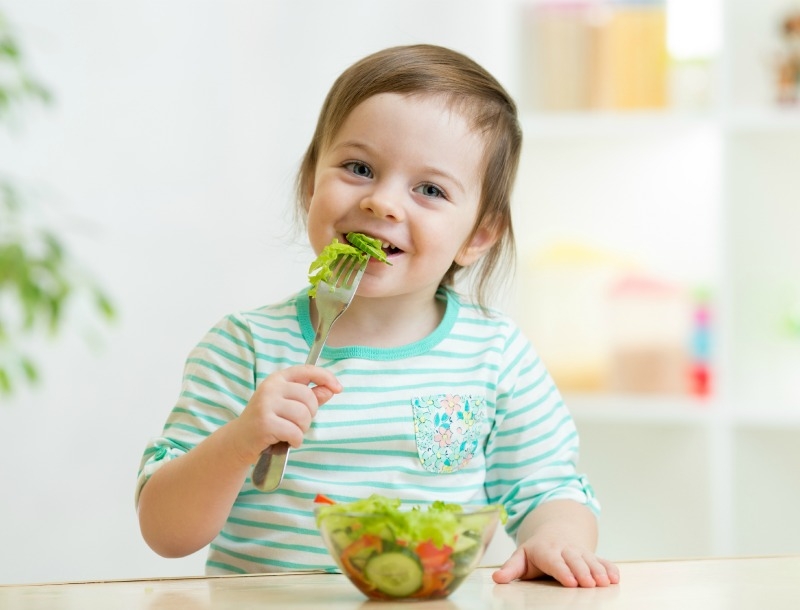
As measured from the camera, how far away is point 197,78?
2.75m

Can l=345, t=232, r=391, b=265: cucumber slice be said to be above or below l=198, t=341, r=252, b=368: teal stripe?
above

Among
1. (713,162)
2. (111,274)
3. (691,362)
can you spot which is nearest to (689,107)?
(713,162)

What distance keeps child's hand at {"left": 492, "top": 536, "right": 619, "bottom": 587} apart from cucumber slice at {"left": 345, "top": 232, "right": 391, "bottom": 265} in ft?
0.97

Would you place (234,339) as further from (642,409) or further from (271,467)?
(642,409)

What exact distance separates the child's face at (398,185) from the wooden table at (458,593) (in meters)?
0.33

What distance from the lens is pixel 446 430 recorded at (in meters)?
1.14

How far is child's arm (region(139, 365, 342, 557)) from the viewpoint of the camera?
0.88 meters

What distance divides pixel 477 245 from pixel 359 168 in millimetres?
223

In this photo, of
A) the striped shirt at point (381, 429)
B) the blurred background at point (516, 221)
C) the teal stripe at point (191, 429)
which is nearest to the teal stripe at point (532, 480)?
the striped shirt at point (381, 429)

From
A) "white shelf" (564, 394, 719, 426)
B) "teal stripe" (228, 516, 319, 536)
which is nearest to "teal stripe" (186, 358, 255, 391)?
"teal stripe" (228, 516, 319, 536)

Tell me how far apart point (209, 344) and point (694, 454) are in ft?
5.22

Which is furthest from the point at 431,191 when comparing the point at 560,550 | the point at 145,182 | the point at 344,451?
the point at 145,182

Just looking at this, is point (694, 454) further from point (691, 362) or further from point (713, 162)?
point (713, 162)

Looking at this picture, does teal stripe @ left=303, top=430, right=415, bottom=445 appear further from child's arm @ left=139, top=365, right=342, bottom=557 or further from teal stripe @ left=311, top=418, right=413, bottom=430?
child's arm @ left=139, top=365, right=342, bottom=557
